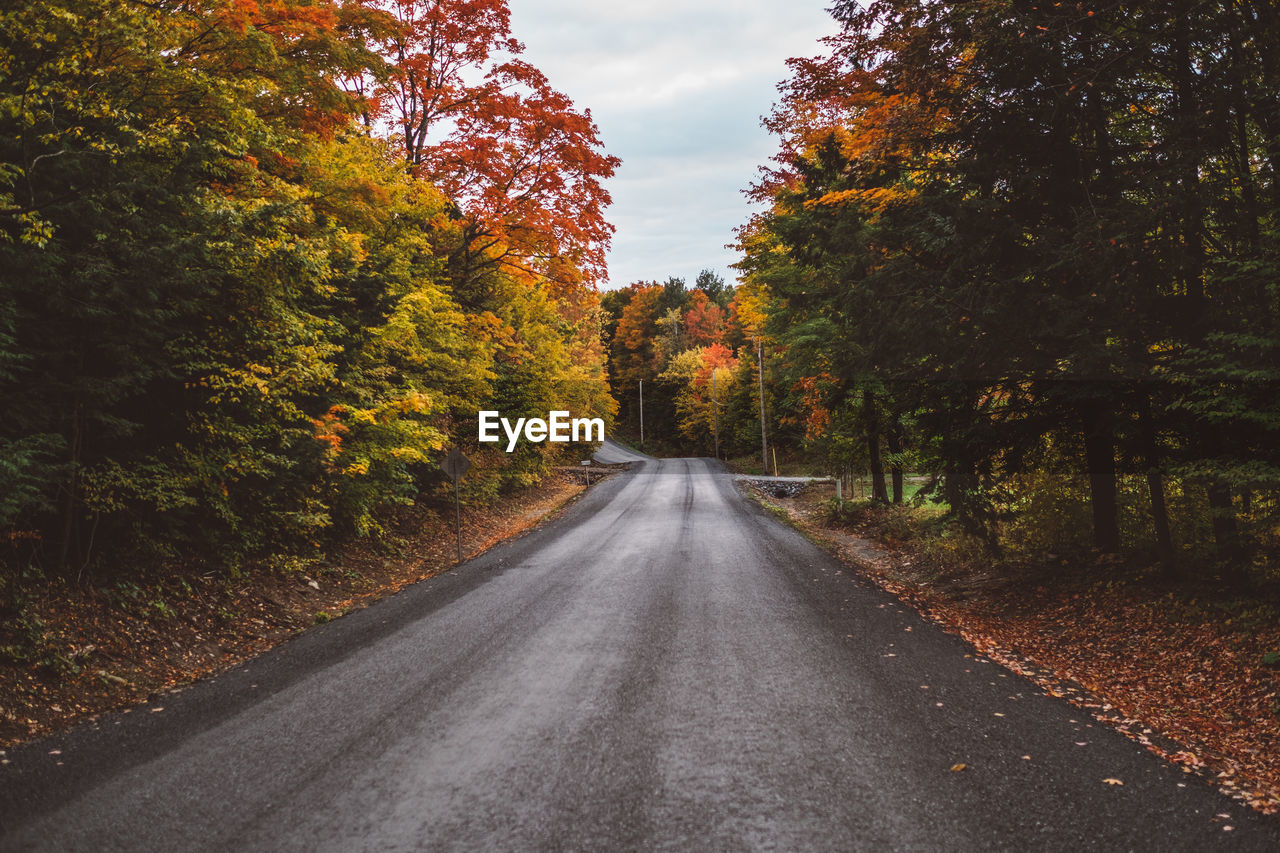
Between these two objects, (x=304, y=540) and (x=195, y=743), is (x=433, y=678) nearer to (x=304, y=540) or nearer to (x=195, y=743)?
(x=195, y=743)

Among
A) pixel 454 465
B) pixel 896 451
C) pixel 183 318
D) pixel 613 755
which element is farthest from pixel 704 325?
pixel 613 755

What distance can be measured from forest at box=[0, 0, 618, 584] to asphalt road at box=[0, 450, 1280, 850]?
241 cm


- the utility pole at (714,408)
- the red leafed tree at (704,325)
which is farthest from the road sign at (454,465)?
the red leafed tree at (704,325)

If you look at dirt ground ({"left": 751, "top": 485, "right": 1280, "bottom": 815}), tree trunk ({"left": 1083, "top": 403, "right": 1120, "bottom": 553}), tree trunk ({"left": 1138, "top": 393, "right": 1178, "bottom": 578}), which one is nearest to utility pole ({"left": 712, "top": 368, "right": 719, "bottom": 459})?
dirt ground ({"left": 751, "top": 485, "right": 1280, "bottom": 815})

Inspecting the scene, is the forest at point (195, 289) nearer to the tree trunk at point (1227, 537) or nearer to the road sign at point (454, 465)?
the road sign at point (454, 465)

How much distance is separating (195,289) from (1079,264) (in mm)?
9307

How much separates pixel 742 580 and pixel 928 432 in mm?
3791

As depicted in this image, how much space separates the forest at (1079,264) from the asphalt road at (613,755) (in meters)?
2.98

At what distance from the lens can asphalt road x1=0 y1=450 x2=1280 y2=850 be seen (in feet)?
12.0

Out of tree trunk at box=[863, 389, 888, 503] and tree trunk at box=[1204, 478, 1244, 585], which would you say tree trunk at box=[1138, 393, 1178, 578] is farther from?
tree trunk at box=[863, 389, 888, 503]

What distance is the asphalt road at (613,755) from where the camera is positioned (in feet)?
12.0

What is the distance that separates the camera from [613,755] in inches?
181

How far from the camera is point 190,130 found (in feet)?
23.2

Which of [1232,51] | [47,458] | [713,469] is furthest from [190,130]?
[713,469]
